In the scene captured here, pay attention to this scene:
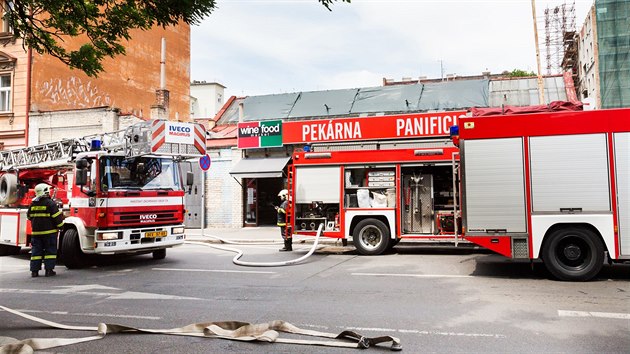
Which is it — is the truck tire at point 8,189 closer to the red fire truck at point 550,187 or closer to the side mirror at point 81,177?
the side mirror at point 81,177

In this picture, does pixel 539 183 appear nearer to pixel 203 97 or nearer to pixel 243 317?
pixel 243 317

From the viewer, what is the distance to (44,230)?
32.7ft

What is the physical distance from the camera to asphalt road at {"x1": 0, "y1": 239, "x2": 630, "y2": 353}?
501cm

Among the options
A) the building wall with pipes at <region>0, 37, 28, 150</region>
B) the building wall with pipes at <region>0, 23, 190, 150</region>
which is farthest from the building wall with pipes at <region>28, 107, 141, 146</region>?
the building wall with pipes at <region>0, 37, 28, 150</region>

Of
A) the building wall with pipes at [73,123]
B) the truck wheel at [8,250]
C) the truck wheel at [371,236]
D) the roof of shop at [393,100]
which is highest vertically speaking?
the roof of shop at [393,100]

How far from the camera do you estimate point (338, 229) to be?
1241 cm

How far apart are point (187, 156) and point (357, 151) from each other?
4200 millimetres

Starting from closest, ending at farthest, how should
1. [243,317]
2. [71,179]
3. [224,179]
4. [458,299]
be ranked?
[243,317] < [458,299] < [71,179] < [224,179]

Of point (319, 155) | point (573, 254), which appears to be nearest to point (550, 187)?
point (573, 254)

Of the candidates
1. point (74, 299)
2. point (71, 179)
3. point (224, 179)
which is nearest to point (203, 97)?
point (224, 179)

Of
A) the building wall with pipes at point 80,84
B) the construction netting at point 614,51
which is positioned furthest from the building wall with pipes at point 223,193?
the construction netting at point 614,51

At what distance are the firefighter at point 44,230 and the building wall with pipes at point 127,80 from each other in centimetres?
1543

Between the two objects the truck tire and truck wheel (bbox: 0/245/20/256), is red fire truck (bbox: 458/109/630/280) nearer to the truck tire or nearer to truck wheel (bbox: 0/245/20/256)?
the truck tire

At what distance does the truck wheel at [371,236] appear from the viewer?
11945mm
